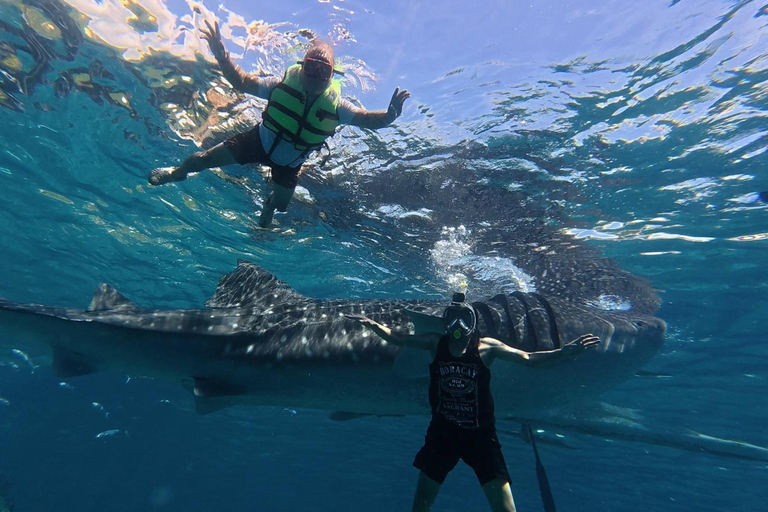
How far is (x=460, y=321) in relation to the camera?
13.6 ft

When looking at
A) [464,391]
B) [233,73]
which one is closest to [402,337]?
[464,391]

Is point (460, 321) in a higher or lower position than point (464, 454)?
higher

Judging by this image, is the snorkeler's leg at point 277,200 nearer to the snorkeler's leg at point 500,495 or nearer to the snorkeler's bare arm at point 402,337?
the snorkeler's bare arm at point 402,337

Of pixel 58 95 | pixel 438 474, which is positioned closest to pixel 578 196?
A: pixel 438 474

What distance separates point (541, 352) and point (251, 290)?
4743mm

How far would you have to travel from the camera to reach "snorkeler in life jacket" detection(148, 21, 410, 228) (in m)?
5.54

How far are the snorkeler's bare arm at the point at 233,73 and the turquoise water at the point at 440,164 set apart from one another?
140 cm

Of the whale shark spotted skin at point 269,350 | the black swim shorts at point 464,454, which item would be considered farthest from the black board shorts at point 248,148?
the black swim shorts at point 464,454

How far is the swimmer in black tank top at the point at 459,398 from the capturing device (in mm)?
4195

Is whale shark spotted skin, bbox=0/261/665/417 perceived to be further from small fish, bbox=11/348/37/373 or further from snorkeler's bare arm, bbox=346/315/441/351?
small fish, bbox=11/348/37/373

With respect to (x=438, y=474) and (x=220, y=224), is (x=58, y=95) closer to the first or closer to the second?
(x=220, y=224)

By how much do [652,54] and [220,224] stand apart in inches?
474

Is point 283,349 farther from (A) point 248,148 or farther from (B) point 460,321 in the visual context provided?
(A) point 248,148

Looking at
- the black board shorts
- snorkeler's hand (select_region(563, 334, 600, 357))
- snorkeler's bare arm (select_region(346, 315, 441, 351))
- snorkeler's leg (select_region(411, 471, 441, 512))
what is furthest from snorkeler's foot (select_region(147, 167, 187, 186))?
snorkeler's hand (select_region(563, 334, 600, 357))
